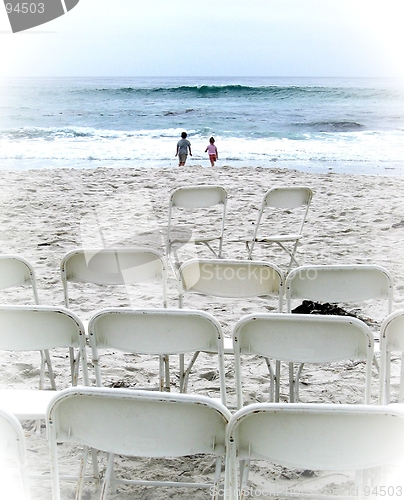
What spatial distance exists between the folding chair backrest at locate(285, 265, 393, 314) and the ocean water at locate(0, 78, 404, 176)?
1104 centimetres

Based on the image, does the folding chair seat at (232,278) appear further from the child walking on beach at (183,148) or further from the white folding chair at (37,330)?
the child walking on beach at (183,148)

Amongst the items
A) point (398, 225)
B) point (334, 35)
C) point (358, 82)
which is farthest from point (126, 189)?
point (358, 82)

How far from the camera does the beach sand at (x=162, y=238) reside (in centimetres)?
296

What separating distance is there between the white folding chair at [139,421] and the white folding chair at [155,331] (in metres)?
0.51

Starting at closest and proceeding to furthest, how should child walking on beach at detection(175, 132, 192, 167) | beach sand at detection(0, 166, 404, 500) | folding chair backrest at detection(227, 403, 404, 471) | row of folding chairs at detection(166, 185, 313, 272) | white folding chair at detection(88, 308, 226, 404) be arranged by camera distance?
folding chair backrest at detection(227, 403, 404, 471), white folding chair at detection(88, 308, 226, 404), beach sand at detection(0, 166, 404, 500), row of folding chairs at detection(166, 185, 313, 272), child walking on beach at detection(175, 132, 192, 167)

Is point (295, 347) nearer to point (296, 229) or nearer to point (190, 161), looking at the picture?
point (296, 229)

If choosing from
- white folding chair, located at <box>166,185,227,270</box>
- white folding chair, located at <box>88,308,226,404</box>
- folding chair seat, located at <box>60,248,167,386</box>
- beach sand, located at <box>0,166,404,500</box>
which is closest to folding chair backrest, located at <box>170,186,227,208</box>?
white folding chair, located at <box>166,185,227,270</box>

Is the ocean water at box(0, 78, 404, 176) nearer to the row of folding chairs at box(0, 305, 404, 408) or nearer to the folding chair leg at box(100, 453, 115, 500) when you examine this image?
the row of folding chairs at box(0, 305, 404, 408)

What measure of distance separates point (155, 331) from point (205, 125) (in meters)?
22.5

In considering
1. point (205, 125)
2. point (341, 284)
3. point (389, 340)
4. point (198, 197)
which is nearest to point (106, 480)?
point (389, 340)

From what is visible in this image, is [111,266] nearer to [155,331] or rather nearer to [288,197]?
[155,331]

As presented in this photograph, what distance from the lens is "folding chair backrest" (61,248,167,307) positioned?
9.42 ft

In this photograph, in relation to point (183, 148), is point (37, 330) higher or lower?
higher

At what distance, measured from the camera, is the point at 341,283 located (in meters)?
2.62
